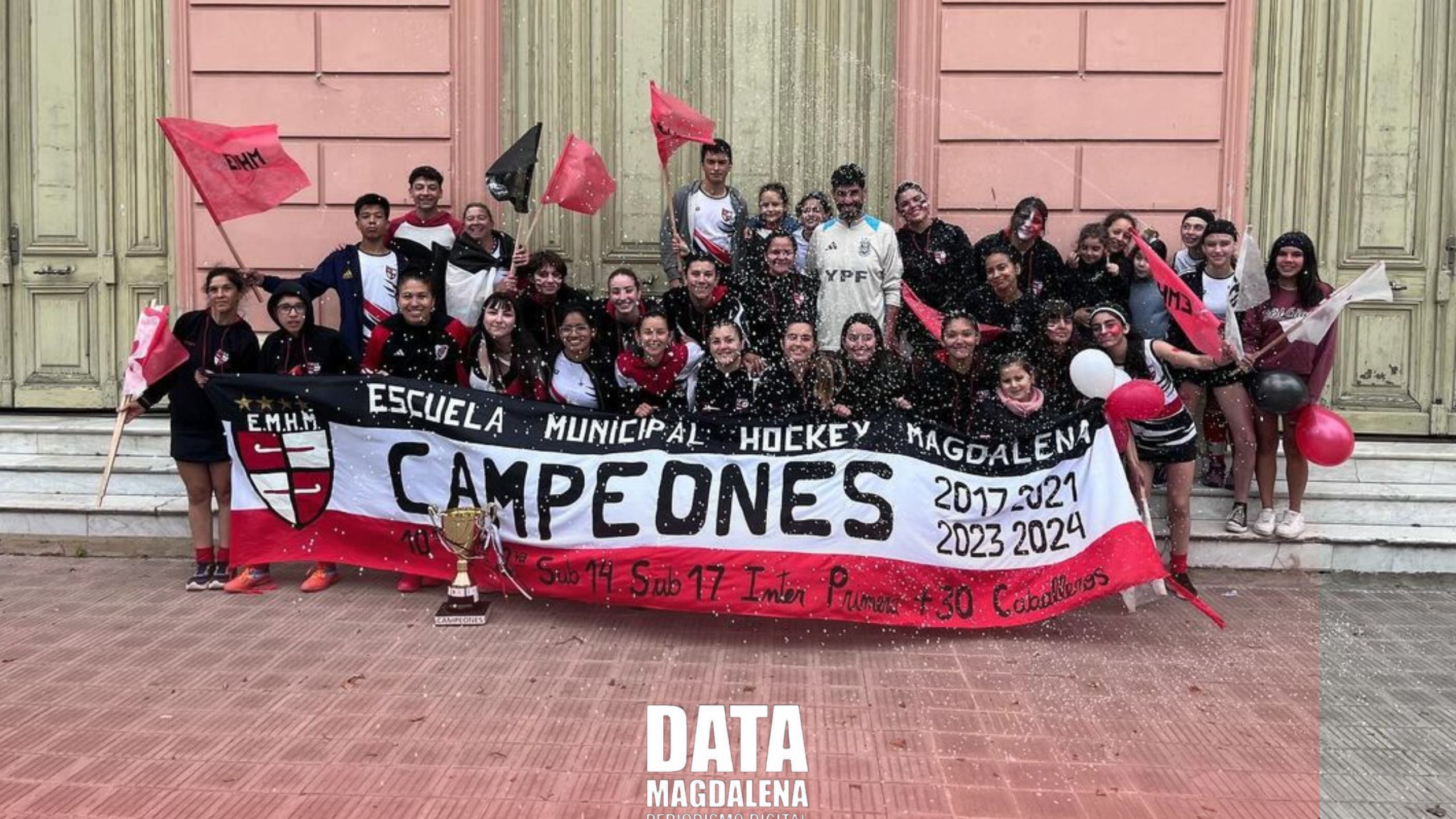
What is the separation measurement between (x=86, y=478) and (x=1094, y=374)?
6.39 meters

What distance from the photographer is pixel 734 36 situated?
8477mm

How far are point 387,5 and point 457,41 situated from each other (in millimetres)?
546

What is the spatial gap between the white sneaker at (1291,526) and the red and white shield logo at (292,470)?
5445 millimetres

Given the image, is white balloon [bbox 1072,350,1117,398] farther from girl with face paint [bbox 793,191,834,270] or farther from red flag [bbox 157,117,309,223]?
red flag [bbox 157,117,309,223]

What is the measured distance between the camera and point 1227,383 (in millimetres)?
6859

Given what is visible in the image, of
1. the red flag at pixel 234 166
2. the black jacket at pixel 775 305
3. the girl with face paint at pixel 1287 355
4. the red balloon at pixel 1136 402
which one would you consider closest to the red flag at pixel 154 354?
the red flag at pixel 234 166

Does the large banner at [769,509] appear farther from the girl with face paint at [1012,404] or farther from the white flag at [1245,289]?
the white flag at [1245,289]

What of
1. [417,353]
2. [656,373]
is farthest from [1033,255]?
[417,353]

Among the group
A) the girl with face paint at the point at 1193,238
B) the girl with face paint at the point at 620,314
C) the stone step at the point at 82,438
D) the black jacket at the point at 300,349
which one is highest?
the girl with face paint at the point at 1193,238

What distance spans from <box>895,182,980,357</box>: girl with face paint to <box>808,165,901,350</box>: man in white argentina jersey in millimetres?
135

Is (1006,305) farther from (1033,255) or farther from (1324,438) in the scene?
(1324,438)

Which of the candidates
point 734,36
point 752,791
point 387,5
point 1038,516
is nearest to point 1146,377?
point 1038,516

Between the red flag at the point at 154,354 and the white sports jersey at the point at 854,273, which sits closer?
the red flag at the point at 154,354

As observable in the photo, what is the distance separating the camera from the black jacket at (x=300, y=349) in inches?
253
